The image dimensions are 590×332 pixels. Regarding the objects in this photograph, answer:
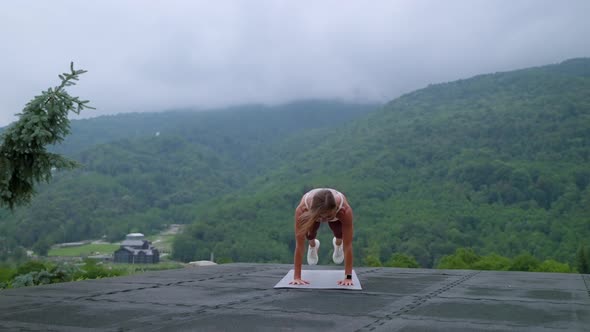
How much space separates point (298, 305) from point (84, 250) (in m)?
32.4

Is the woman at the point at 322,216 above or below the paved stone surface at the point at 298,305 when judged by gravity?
above

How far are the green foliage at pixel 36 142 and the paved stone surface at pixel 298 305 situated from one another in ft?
3.88

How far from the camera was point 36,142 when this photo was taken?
5730mm

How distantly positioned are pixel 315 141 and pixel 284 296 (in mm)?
60504

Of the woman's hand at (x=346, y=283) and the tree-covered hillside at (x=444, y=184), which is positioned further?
the tree-covered hillside at (x=444, y=184)

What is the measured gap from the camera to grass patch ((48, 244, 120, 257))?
3078 centimetres

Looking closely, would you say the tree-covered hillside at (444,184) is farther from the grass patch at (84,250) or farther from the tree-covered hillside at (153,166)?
the tree-covered hillside at (153,166)

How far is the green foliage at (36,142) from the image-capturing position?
570 centimetres

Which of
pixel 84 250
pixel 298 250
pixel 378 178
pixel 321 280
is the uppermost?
pixel 378 178

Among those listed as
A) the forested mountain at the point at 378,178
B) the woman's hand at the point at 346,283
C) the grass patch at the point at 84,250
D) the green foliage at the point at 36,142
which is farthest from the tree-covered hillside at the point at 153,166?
the woman's hand at the point at 346,283

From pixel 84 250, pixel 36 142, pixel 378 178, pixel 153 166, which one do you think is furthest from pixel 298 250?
pixel 153 166

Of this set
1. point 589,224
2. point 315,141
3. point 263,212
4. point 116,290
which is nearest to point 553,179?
point 589,224

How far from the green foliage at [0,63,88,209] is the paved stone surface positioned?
118 centimetres

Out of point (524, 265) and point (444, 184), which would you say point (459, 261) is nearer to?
point (524, 265)
